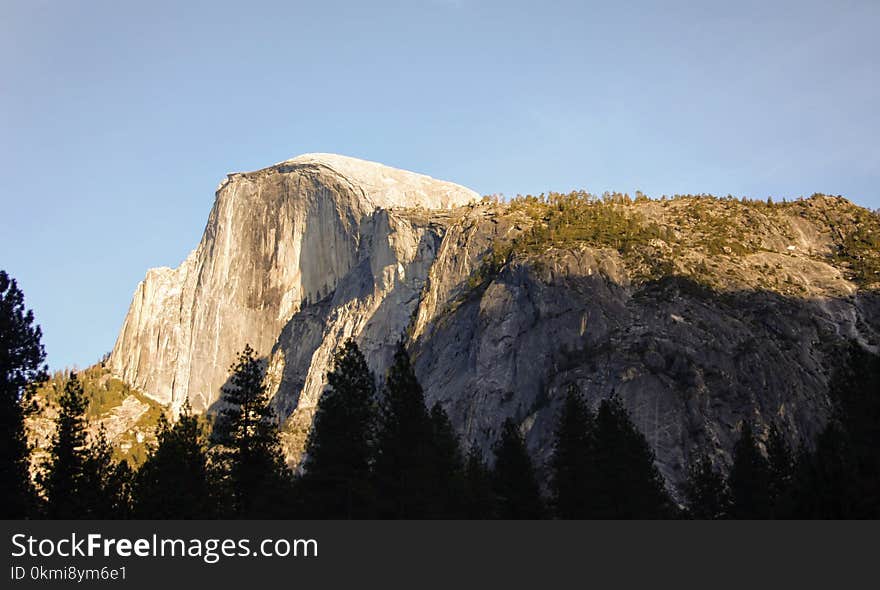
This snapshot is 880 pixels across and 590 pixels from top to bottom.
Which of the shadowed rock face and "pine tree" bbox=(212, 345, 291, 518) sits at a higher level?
the shadowed rock face

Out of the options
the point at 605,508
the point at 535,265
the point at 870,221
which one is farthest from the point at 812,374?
the point at 605,508

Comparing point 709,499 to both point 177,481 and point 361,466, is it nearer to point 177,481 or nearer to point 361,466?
point 361,466

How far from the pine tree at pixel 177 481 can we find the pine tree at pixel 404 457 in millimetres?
10925

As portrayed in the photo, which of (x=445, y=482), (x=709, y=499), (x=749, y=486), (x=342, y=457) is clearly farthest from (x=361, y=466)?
(x=709, y=499)

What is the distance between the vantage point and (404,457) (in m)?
55.8

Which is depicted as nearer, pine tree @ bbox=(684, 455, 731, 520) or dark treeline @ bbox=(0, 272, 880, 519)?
dark treeline @ bbox=(0, 272, 880, 519)

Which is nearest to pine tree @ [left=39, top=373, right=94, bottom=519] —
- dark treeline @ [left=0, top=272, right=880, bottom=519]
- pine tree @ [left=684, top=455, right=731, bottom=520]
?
dark treeline @ [left=0, top=272, right=880, bottom=519]

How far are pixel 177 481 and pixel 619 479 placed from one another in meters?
28.9

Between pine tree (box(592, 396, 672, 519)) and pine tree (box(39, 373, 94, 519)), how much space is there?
107ft

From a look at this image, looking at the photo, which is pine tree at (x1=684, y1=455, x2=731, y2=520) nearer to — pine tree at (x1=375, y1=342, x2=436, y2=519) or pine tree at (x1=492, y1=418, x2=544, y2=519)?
pine tree at (x1=492, y1=418, x2=544, y2=519)

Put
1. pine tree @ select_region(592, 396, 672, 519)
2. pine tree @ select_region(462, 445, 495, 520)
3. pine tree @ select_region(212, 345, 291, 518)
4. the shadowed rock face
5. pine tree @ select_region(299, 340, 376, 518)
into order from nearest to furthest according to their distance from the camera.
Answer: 1. pine tree @ select_region(299, 340, 376, 518)
2. pine tree @ select_region(212, 345, 291, 518)
3. pine tree @ select_region(462, 445, 495, 520)
4. pine tree @ select_region(592, 396, 672, 519)
5. the shadowed rock face

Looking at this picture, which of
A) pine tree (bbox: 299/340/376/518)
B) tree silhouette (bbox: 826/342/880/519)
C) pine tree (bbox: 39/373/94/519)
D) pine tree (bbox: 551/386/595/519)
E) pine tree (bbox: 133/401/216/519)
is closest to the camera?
tree silhouette (bbox: 826/342/880/519)

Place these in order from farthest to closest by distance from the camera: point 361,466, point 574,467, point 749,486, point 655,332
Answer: point 655,332 < point 749,486 < point 574,467 < point 361,466

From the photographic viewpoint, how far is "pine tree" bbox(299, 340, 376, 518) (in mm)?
51625
